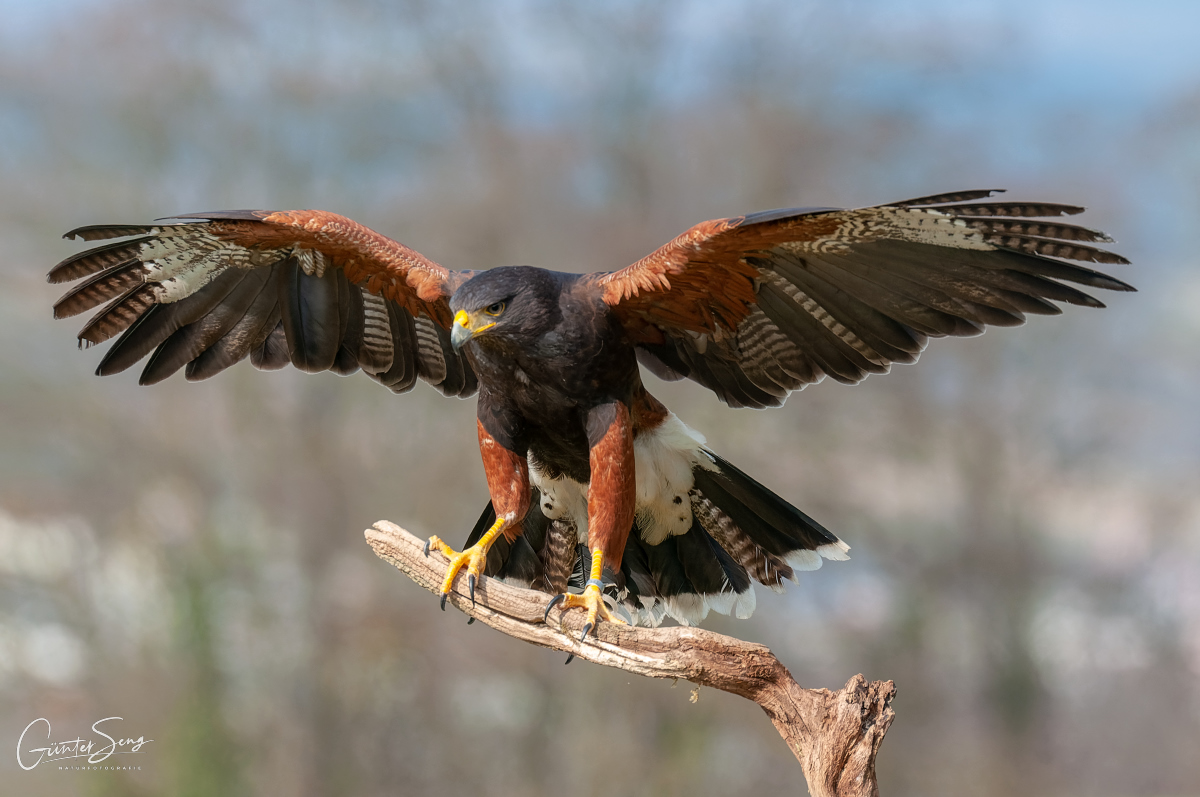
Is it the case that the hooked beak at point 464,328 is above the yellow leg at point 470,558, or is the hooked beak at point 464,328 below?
above

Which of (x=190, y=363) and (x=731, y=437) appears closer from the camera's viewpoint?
(x=190, y=363)

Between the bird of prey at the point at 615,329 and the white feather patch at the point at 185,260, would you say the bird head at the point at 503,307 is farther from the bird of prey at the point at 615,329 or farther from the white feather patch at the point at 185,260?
the white feather patch at the point at 185,260

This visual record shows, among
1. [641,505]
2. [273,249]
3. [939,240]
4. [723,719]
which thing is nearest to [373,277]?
[273,249]

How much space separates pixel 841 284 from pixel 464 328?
1.47m

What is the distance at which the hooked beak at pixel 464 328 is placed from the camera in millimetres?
3193

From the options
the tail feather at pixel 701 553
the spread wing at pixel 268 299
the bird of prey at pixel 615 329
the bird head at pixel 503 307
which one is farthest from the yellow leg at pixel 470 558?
the spread wing at pixel 268 299

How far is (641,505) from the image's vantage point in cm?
411

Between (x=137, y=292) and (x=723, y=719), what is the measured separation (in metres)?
8.83

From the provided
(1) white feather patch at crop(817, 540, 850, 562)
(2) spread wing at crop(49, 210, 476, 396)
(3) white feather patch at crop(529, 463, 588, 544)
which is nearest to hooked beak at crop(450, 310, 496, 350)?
(2) spread wing at crop(49, 210, 476, 396)

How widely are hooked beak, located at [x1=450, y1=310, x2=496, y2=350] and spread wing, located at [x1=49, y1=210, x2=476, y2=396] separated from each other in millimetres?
459

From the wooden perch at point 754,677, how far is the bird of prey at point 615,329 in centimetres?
15

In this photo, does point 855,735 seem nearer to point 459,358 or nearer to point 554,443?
point 554,443

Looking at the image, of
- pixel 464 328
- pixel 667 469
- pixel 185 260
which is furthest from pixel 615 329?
pixel 185 260

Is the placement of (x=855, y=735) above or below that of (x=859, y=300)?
below
